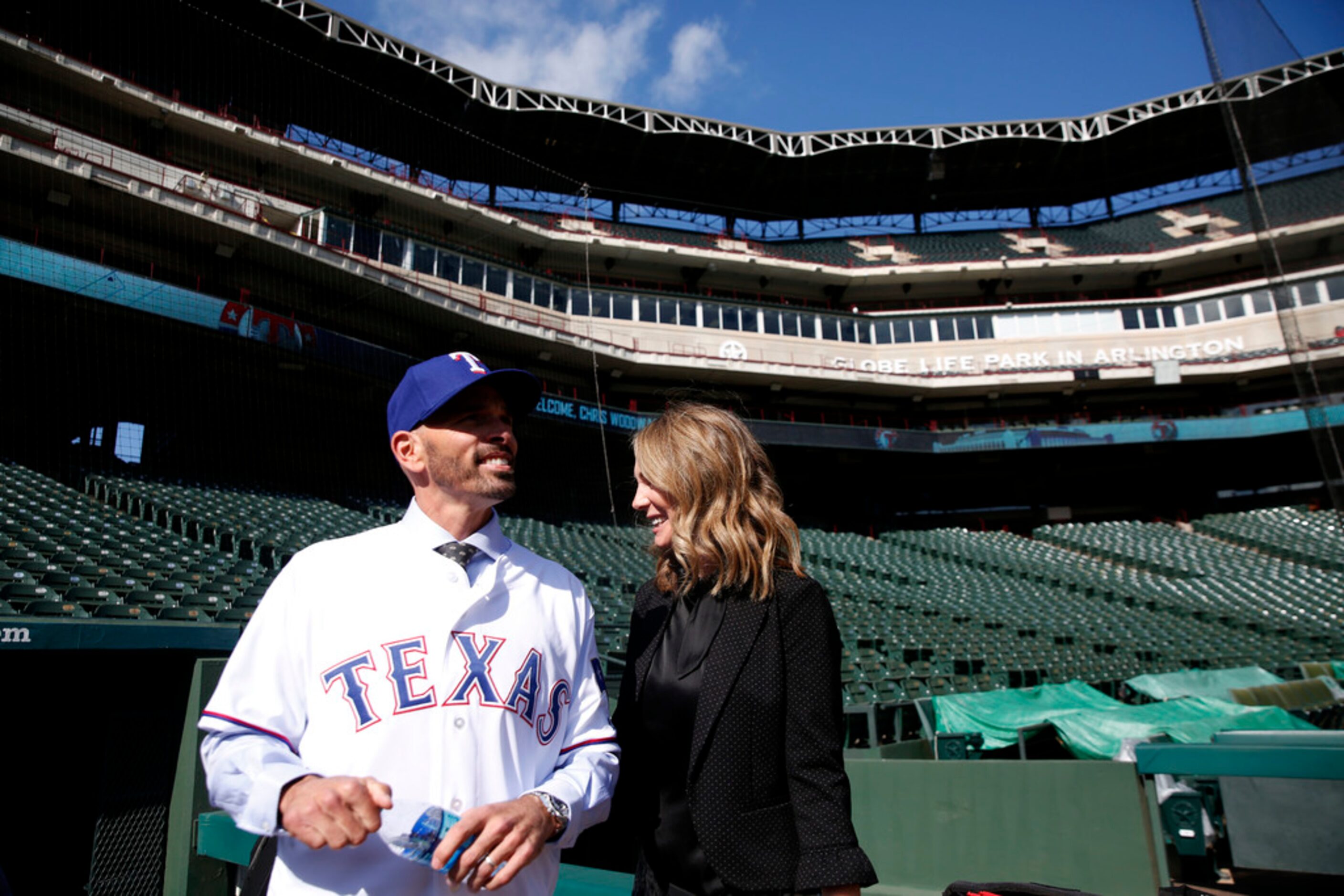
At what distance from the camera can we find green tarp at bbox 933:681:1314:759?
26.3 ft

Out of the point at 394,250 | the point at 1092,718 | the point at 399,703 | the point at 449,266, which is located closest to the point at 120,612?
the point at 399,703

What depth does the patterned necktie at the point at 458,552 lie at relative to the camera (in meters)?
1.87

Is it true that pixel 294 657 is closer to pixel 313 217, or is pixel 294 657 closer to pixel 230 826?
pixel 230 826

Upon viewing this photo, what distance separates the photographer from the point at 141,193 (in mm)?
18344

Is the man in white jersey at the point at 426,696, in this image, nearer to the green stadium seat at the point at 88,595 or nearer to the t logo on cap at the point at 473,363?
the t logo on cap at the point at 473,363

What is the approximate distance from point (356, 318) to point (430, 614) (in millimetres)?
24362

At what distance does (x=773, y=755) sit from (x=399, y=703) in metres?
0.83

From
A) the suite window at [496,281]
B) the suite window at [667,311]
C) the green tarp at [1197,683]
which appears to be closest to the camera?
the green tarp at [1197,683]

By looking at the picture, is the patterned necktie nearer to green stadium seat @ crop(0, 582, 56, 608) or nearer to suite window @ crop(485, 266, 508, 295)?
green stadium seat @ crop(0, 582, 56, 608)

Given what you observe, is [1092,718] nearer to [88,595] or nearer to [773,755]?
[773,755]

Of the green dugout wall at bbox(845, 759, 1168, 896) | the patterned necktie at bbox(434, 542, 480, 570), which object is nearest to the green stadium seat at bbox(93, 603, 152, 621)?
the green dugout wall at bbox(845, 759, 1168, 896)

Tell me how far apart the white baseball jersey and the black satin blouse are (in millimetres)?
126

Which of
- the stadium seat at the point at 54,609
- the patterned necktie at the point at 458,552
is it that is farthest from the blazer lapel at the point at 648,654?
the stadium seat at the point at 54,609

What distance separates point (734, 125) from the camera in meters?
37.9
